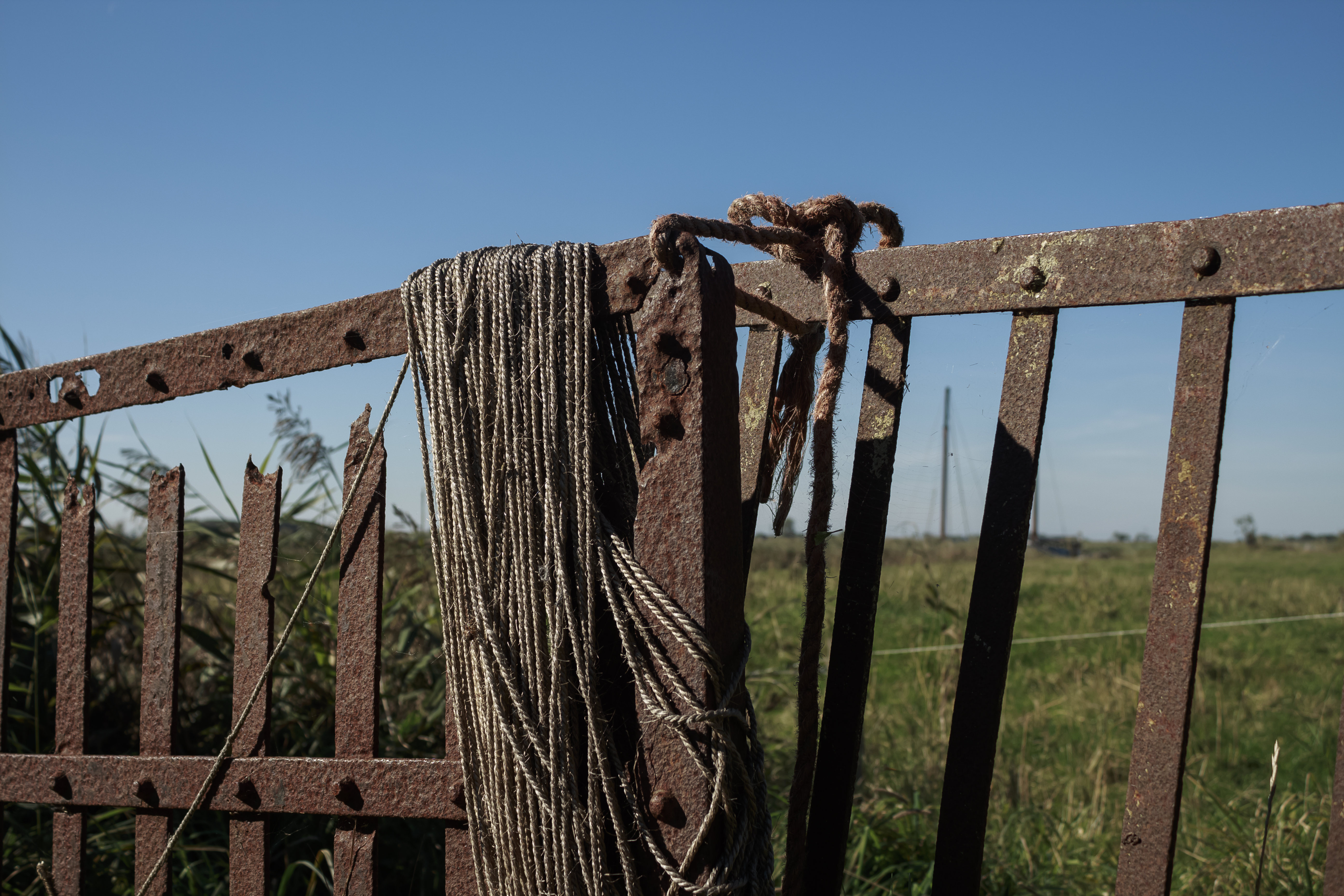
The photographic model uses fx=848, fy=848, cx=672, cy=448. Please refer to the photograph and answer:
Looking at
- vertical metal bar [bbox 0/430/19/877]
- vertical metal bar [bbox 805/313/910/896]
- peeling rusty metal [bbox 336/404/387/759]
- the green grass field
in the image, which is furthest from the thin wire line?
vertical metal bar [bbox 0/430/19/877]

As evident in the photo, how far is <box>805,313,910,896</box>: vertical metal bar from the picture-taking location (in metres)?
1.40

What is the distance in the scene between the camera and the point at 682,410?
4.07 ft

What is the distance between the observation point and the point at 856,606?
1.42 m

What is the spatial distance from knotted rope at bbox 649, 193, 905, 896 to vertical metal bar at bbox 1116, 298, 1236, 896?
0.45 meters

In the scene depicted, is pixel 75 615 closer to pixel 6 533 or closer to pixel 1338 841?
pixel 6 533

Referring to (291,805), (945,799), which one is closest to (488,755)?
(291,805)

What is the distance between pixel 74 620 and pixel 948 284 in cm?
216

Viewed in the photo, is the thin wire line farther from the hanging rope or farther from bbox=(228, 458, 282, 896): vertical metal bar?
the hanging rope

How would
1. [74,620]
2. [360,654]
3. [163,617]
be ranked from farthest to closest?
[74,620], [163,617], [360,654]

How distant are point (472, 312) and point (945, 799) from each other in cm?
110

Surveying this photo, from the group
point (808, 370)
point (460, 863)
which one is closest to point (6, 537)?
point (460, 863)

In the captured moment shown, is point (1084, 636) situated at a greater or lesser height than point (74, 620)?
lesser

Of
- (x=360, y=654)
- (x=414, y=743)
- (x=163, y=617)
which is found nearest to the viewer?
(x=360, y=654)

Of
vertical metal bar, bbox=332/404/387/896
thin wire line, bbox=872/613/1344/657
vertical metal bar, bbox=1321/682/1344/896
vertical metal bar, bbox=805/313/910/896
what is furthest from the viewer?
thin wire line, bbox=872/613/1344/657
